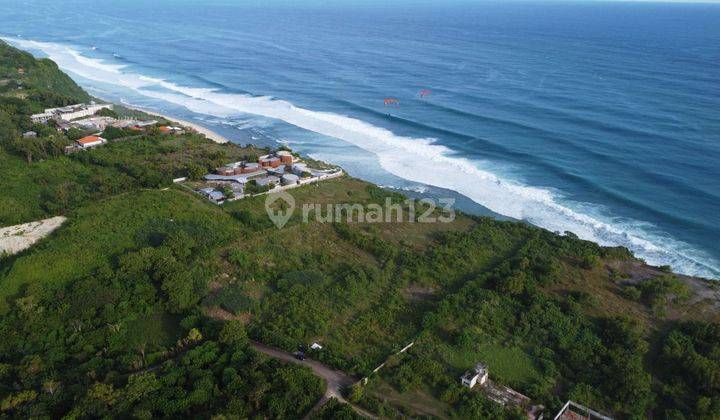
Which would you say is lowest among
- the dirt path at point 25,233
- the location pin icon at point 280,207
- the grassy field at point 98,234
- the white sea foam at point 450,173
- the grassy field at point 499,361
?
the dirt path at point 25,233

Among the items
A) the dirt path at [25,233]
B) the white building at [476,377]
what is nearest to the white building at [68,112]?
the dirt path at [25,233]

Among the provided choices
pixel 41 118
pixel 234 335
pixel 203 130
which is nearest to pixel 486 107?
pixel 203 130

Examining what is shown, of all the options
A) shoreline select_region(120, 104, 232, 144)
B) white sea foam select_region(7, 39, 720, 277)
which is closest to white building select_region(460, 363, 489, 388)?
white sea foam select_region(7, 39, 720, 277)

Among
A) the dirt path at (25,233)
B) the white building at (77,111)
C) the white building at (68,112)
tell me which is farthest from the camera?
the white building at (77,111)

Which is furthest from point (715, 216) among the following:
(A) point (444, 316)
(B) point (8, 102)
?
Result: (B) point (8, 102)

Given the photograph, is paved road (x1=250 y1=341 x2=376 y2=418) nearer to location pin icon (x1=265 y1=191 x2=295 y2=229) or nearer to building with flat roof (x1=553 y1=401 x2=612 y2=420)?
building with flat roof (x1=553 y1=401 x2=612 y2=420)

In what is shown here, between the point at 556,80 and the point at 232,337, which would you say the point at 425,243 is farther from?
the point at 556,80

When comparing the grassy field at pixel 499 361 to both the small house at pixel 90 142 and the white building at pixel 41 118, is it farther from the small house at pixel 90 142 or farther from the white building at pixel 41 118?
the white building at pixel 41 118

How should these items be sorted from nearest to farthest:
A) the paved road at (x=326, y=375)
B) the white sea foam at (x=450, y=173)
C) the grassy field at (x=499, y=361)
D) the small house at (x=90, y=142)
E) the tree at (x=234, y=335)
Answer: the paved road at (x=326, y=375) → the grassy field at (x=499, y=361) → the tree at (x=234, y=335) → the white sea foam at (x=450, y=173) → the small house at (x=90, y=142)
